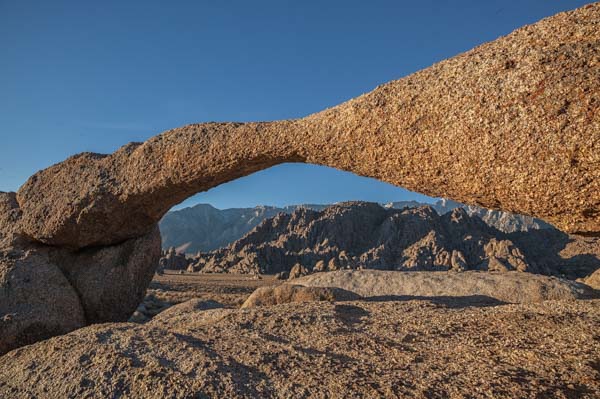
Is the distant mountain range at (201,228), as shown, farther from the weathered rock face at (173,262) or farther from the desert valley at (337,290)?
the desert valley at (337,290)

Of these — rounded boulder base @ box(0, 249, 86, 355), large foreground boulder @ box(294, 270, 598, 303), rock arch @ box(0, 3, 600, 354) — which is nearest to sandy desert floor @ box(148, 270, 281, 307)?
large foreground boulder @ box(294, 270, 598, 303)

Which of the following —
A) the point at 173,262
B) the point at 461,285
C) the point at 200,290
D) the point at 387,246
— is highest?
the point at 461,285

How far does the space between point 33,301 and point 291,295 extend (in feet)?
12.8

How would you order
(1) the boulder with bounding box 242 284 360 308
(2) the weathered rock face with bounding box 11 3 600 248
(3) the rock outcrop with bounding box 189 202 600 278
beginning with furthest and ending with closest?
(3) the rock outcrop with bounding box 189 202 600 278 < (1) the boulder with bounding box 242 284 360 308 < (2) the weathered rock face with bounding box 11 3 600 248

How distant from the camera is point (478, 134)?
11.8ft

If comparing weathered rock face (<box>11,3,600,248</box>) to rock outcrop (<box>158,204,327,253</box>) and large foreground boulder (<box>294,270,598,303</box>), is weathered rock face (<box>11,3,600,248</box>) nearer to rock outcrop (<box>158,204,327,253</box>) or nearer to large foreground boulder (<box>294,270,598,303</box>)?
large foreground boulder (<box>294,270,598,303</box>)

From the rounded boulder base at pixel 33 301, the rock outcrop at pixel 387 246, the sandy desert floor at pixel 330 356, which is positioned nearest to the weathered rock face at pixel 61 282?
the rounded boulder base at pixel 33 301

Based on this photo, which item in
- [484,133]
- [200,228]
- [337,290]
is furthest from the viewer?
[200,228]

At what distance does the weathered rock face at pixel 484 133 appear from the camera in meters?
3.25

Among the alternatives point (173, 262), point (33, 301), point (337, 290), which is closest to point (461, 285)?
point (337, 290)

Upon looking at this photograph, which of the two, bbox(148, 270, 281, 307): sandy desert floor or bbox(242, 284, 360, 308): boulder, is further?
bbox(148, 270, 281, 307): sandy desert floor

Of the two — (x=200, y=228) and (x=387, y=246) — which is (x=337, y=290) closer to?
(x=387, y=246)

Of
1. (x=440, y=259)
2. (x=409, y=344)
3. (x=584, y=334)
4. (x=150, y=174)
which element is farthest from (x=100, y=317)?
(x=440, y=259)

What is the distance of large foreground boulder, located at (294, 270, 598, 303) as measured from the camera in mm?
8461
